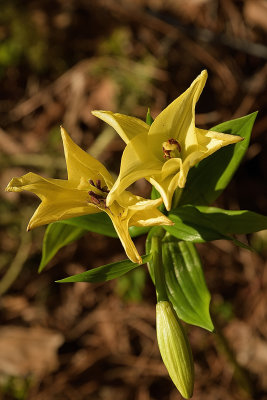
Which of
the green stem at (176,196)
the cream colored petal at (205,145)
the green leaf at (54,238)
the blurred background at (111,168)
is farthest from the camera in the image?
the blurred background at (111,168)

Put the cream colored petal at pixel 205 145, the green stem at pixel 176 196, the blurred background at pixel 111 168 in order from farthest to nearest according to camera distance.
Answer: the blurred background at pixel 111 168
the green stem at pixel 176 196
the cream colored petal at pixel 205 145

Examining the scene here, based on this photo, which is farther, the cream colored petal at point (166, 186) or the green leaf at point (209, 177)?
the green leaf at point (209, 177)

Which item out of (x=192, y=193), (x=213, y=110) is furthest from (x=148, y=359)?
(x=213, y=110)

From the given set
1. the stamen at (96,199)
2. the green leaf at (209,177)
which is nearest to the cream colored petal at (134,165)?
the stamen at (96,199)

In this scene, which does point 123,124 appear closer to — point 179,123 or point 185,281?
point 179,123

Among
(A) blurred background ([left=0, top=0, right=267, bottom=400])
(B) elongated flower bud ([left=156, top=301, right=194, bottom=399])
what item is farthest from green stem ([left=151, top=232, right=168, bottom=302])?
(A) blurred background ([left=0, top=0, right=267, bottom=400])

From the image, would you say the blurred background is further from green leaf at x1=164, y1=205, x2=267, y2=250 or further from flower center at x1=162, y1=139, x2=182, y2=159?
flower center at x1=162, y1=139, x2=182, y2=159

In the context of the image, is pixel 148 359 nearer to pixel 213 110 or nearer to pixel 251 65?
pixel 213 110

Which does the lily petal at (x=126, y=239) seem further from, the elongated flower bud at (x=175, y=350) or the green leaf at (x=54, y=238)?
the green leaf at (x=54, y=238)
